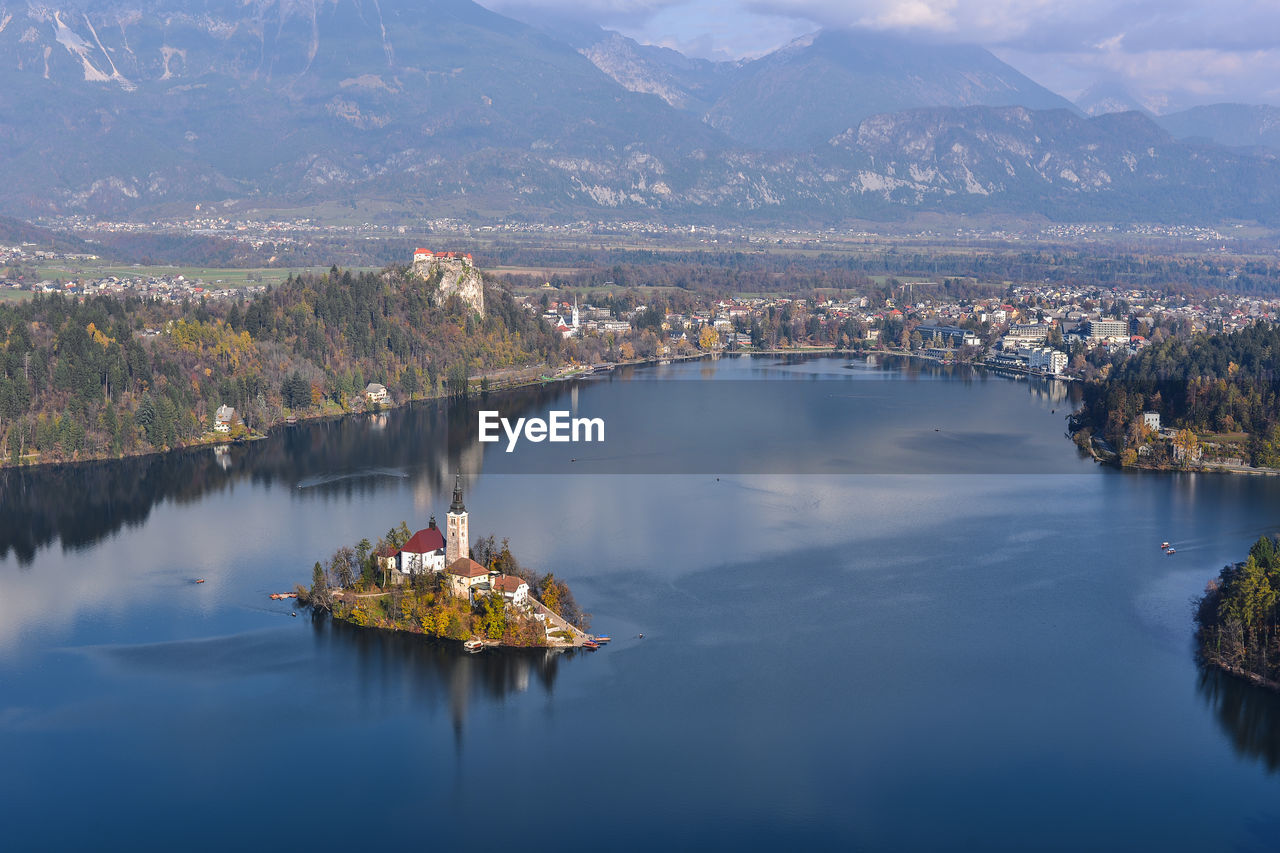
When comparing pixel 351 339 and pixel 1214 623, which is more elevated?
pixel 351 339

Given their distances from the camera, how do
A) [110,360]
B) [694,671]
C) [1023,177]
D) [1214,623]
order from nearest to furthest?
[694,671], [1214,623], [110,360], [1023,177]

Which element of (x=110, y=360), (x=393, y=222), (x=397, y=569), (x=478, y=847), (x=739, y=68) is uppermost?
(x=739, y=68)

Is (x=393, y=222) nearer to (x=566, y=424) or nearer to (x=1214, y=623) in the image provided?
(x=566, y=424)

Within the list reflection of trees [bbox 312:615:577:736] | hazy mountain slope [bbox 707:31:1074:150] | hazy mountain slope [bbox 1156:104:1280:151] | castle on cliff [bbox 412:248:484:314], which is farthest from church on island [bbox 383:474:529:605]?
hazy mountain slope [bbox 1156:104:1280:151]

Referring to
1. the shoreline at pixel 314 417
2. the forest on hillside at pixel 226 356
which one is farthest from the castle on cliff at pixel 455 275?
the shoreline at pixel 314 417

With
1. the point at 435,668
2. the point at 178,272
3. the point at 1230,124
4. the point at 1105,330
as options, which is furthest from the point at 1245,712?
the point at 1230,124

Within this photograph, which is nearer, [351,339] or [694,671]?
[694,671]

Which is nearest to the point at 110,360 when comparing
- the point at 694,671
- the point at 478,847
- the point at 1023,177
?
the point at 694,671
